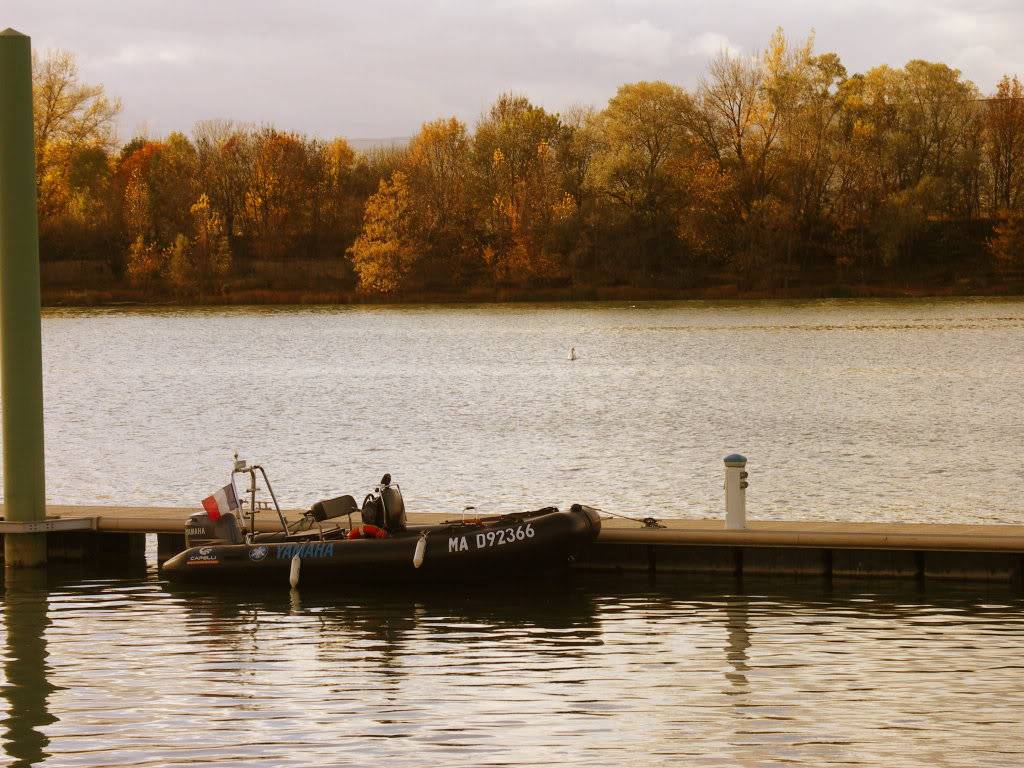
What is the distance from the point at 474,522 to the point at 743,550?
2.75 m

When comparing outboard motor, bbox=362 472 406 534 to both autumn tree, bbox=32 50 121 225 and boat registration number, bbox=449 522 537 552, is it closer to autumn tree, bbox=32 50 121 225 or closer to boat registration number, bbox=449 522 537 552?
boat registration number, bbox=449 522 537 552

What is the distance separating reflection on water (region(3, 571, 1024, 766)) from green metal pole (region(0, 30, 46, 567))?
1.33 metres

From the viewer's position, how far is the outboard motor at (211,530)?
15188 mm

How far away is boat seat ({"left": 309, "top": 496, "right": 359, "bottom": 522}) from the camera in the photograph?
577 inches

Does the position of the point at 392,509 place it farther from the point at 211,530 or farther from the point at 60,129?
the point at 60,129

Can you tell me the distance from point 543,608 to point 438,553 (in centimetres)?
117

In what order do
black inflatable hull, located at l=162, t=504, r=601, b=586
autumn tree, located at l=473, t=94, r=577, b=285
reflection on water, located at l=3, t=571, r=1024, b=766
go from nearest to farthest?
reflection on water, located at l=3, t=571, r=1024, b=766, black inflatable hull, located at l=162, t=504, r=601, b=586, autumn tree, located at l=473, t=94, r=577, b=285

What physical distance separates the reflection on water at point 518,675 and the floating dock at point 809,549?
27 cm

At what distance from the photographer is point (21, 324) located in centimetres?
1559

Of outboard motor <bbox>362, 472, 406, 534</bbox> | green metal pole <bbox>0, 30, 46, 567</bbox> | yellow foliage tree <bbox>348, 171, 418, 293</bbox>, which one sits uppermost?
yellow foliage tree <bbox>348, 171, 418, 293</bbox>

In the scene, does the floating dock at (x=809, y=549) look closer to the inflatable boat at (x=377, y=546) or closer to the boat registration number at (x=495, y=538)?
the inflatable boat at (x=377, y=546)

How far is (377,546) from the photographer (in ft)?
47.5

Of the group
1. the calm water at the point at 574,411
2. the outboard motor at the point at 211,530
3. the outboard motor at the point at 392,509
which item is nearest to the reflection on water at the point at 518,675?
the outboard motor at the point at 211,530

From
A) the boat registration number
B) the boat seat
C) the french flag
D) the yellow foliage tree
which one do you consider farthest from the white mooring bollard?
the yellow foliage tree
